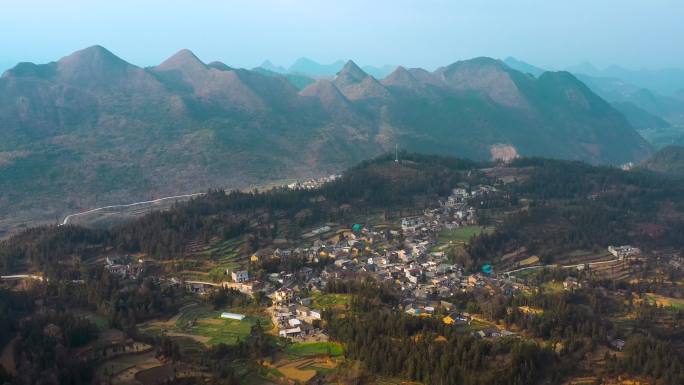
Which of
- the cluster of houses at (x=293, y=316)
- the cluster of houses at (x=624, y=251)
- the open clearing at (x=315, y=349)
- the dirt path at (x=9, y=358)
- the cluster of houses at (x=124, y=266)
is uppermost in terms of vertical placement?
the cluster of houses at (x=124, y=266)

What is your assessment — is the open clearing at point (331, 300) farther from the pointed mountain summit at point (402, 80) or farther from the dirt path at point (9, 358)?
the pointed mountain summit at point (402, 80)

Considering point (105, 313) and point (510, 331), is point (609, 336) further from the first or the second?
point (105, 313)

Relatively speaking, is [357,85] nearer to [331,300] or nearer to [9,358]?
[331,300]

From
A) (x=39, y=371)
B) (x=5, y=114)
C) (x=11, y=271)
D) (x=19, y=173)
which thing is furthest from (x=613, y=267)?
(x=5, y=114)

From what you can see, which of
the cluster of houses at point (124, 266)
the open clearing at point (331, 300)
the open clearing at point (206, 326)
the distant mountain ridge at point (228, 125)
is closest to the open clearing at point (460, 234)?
the open clearing at point (331, 300)

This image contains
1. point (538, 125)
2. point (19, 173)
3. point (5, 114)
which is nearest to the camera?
point (19, 173)

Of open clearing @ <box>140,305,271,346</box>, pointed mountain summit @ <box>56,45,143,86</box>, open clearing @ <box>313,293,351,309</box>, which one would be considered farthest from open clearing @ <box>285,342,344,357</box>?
pointed mountain summit @ <box>56,45,143,86</box>

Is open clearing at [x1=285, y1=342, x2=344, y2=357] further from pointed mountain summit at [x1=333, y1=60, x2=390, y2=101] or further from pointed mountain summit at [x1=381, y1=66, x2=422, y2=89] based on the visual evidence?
pointed mountain summit at [x1=381, y1=66, x2=422, y2=89]

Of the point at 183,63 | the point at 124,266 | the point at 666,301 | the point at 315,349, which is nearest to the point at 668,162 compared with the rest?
the point at 666,301
